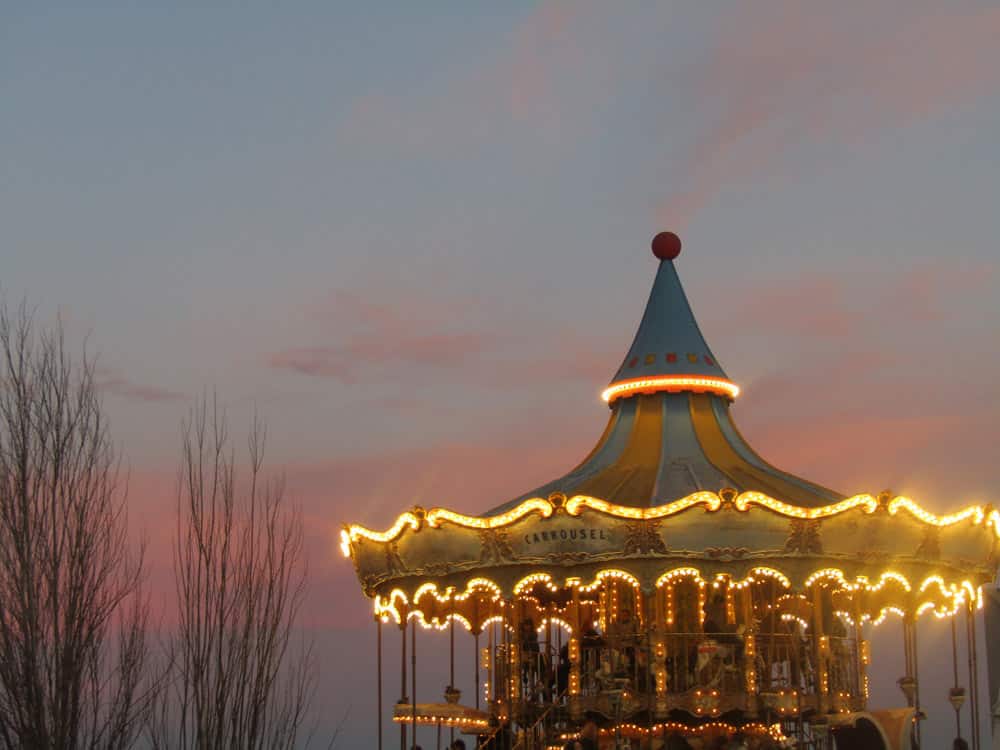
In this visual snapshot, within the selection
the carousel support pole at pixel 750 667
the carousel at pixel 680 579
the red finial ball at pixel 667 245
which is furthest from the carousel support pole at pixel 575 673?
the red finial ball at pixel 667 245

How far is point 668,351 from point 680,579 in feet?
14.5

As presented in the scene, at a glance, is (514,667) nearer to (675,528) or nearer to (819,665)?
(675,528)

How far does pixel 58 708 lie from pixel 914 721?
1279cm

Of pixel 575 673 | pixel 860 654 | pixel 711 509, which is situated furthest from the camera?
pixel 860 654

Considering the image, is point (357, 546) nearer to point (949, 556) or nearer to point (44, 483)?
point (44, 483)

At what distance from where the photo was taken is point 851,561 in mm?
23062

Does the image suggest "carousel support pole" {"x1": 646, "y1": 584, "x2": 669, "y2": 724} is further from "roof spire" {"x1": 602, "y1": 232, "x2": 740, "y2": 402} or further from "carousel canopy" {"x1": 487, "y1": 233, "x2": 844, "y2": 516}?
"roof spire" {"x1": 602, "y1": 232, "x2": 740, "y2": 402}

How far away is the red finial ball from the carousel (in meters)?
1.47

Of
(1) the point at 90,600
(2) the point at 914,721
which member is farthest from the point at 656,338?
(1) the point at 90,600

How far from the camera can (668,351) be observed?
89.0 ft

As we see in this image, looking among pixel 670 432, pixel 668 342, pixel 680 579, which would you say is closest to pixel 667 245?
pixel 668 342

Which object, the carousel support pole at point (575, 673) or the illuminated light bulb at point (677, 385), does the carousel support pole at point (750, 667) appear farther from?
the illuminated light bulb at point (677, 385)

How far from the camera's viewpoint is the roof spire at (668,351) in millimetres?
26766

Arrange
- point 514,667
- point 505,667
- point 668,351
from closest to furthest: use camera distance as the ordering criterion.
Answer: point 514,667, point 505,667, point 668,351
